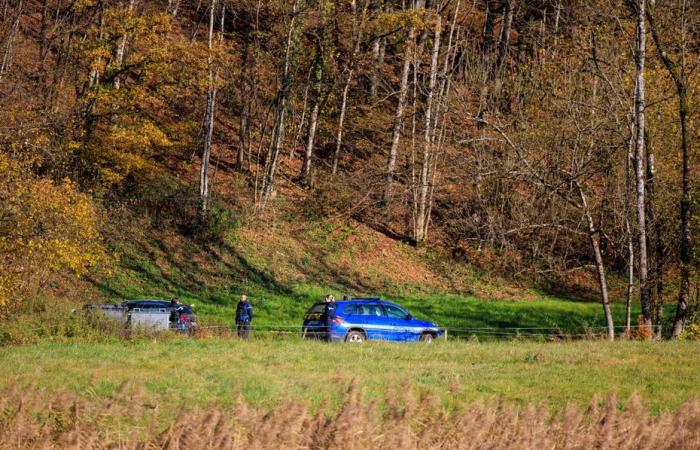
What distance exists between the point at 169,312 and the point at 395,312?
656 centimetres

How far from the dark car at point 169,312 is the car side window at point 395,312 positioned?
5.59 m

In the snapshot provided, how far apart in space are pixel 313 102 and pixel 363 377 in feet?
107

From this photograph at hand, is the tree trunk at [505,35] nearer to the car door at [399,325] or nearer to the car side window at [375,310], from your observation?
the car door at [399,325]

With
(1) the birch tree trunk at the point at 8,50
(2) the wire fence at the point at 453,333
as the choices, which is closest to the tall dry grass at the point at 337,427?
(2) the wire fence at the point at 453,333

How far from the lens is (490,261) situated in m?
45.2

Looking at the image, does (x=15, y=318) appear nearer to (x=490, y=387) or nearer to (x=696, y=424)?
(x=490, y=387)

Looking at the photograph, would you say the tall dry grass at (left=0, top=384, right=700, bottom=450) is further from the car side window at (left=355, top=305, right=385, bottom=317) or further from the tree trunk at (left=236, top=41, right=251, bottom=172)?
the tree trunk at (left=236, top=41, right=251, bottom=172)

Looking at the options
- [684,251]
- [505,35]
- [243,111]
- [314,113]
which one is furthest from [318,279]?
[505,35]

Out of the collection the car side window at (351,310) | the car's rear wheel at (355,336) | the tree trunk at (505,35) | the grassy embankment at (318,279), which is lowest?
the car's rear wheel at (355,336)

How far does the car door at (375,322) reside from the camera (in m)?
26.9

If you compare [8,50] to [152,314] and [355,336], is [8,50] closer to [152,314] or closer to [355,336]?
[152,314]

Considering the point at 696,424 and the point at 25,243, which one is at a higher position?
the point at 25,243

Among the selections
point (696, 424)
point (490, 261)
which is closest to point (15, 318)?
point (696, 424)

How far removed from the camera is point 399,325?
90.3 feet
